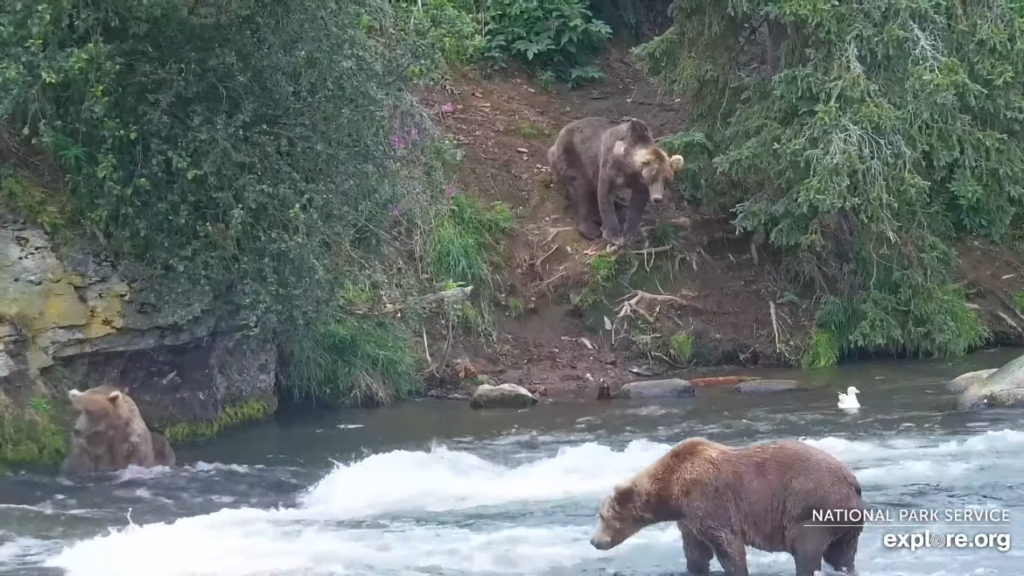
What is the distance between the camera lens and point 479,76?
63.7 feet

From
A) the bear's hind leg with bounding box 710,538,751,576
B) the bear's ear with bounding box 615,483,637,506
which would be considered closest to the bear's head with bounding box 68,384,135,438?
the bear's ear with bounding box 615,483,637,506

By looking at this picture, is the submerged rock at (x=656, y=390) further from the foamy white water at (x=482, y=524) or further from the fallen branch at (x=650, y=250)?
the foamy white water at (x=482, y=524)

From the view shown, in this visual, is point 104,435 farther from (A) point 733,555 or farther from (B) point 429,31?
(A) point 733,555

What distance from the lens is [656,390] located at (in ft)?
43.1

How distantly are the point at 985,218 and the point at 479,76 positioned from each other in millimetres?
7531

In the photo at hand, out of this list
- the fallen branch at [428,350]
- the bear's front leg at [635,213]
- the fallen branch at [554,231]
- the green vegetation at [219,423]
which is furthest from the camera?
the fallen branch at [554,231]

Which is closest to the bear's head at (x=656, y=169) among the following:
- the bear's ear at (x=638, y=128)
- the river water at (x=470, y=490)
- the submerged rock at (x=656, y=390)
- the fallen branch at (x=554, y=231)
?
the bear's ear at (x=638, y=128)

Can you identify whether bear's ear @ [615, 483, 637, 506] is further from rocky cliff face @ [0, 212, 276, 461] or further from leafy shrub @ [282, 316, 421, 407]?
leafy shrub @ [282, 316, 421, 407]

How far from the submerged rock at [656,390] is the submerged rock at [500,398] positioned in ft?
3.22

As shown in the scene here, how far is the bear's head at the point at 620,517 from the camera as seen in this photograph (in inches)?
261

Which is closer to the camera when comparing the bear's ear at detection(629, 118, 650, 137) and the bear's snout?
the bear's snout

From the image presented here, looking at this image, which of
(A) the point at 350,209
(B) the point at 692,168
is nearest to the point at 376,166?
(A) the point at 350,209

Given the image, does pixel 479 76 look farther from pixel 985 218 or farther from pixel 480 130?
pixel 985 218

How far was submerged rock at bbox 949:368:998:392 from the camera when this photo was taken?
40.0 ft
